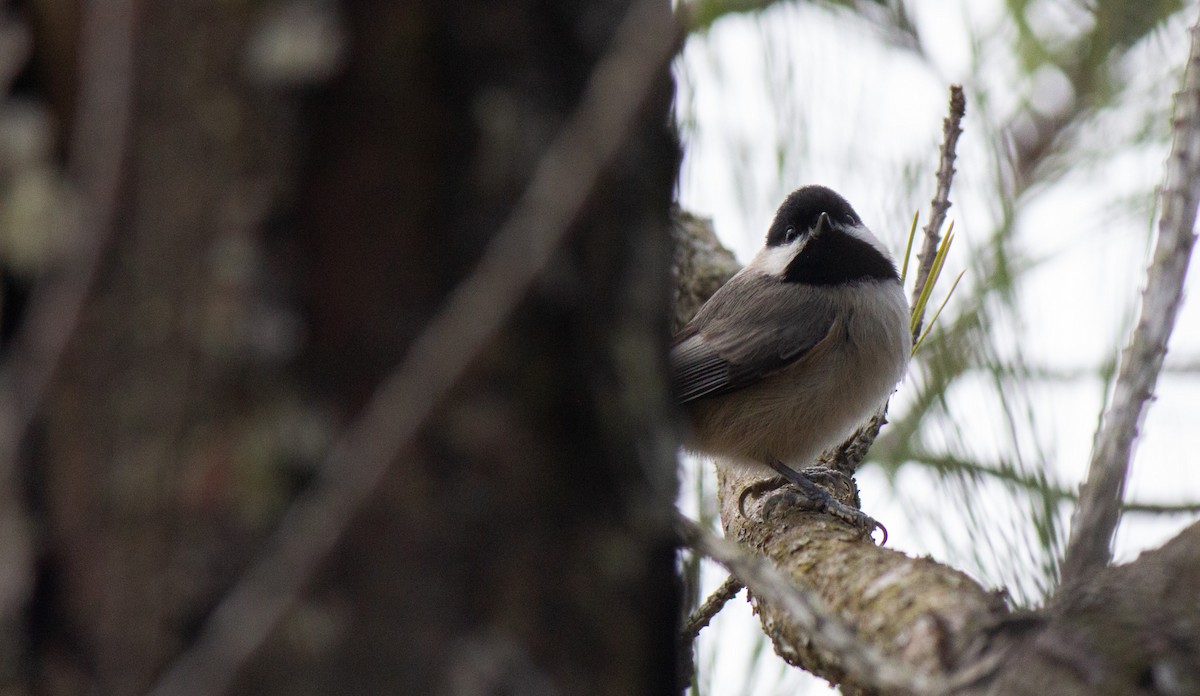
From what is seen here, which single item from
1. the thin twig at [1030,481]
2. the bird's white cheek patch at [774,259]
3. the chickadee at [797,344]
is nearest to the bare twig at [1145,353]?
the thin twig at [1030,481]

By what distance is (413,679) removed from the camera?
727mm

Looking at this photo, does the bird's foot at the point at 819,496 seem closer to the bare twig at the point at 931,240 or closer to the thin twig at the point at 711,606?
the bare twig at the point at 931,240

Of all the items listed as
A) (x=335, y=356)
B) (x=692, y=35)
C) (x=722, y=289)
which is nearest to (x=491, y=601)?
(x=335, y=356)

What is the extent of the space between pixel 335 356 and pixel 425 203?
0.13 meters

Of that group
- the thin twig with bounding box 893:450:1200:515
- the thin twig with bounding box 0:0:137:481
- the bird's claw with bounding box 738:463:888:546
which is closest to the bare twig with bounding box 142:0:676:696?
the thin twig with bounding box 0:0:137:481

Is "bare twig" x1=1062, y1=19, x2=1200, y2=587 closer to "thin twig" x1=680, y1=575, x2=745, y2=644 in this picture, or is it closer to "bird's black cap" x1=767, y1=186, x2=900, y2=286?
"thin twig" x1=680, y1=575, x2=745, y2=644

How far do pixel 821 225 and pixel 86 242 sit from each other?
8.43 feet

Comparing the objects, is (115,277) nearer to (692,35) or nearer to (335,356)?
(335,356)

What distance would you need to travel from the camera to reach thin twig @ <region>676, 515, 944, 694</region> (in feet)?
2.84

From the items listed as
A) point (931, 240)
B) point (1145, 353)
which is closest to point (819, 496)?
point (931, 240)

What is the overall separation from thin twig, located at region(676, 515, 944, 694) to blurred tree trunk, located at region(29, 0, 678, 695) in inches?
7.7

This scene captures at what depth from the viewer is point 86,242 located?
735mm

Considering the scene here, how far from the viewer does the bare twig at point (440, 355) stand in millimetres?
702

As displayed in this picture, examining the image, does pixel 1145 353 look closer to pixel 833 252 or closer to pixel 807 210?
pixel 807 210
